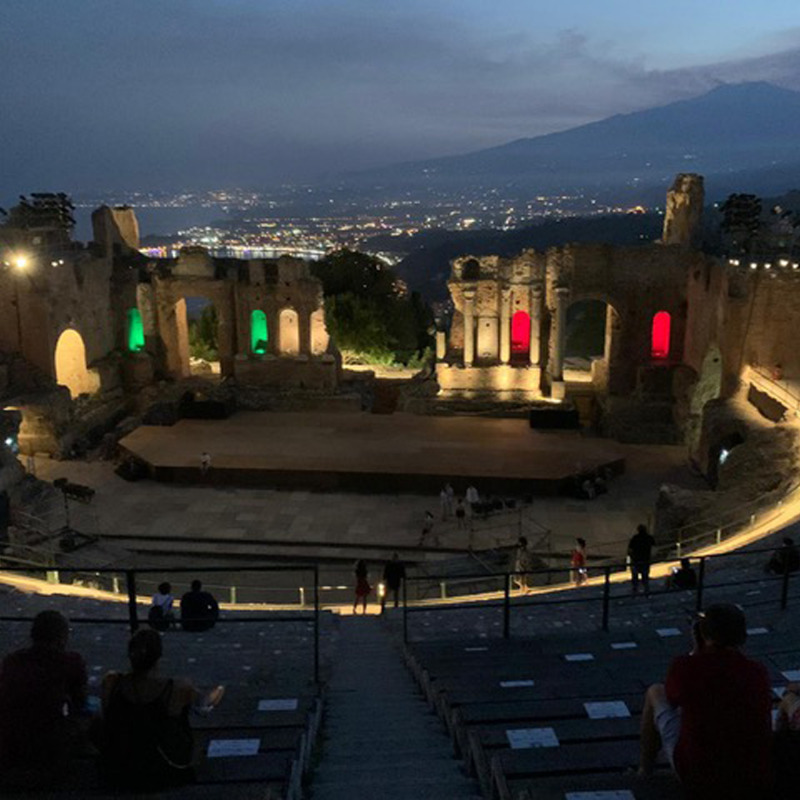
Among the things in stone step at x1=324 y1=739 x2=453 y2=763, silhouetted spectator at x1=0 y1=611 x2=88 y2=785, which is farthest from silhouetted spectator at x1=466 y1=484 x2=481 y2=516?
silhouetted spectator at x1=0 y1=611 x2=88 y2=785

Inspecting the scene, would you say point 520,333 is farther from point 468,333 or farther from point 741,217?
point 741,217

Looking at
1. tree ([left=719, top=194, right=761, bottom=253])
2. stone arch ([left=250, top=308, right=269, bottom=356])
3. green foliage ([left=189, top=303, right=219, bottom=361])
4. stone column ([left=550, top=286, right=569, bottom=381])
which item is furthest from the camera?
green foliage ([left=189, top=303, right=219, bottom=361])

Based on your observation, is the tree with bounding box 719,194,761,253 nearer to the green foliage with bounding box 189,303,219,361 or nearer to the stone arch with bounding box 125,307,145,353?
the stone arch with bounding box 125,307,145,353

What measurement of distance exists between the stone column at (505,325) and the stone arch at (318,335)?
785cm

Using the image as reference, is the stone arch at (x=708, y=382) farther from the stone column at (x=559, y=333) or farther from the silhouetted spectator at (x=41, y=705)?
the silhouetted spectator at (x=41, y=705)

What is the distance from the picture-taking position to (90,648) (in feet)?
32.5

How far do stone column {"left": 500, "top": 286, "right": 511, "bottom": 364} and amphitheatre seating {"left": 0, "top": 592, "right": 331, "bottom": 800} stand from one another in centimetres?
2262

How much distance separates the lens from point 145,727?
4832 mm

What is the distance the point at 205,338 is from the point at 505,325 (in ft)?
68.3

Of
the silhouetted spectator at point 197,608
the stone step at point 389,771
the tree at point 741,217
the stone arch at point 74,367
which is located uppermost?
the tree at point 741,217

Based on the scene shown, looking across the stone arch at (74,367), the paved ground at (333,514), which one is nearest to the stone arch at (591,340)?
the paved ground at (333,514)

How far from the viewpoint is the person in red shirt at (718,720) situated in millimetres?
4242

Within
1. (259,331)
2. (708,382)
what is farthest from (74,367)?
(708,382)

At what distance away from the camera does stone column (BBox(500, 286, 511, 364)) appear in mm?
34125
